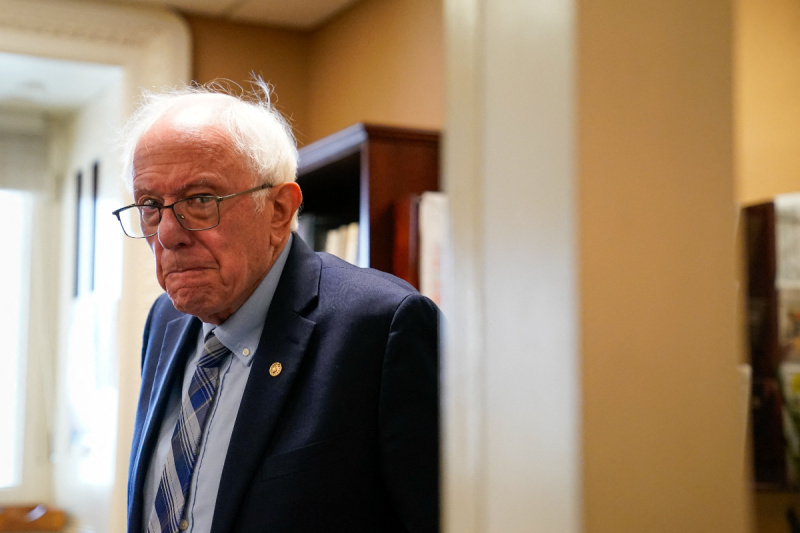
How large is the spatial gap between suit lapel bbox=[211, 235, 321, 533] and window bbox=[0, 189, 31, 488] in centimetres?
316

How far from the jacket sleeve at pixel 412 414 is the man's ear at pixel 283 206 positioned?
268 millimetres

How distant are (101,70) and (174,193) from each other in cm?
234

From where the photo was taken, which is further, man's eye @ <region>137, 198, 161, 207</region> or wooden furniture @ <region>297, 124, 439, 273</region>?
wooden furniture @ <region>297, 124, 439, 273</region>

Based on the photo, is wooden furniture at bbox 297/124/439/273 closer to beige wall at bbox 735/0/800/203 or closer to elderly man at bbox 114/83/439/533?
elderly man at bbox 114/83/439/533

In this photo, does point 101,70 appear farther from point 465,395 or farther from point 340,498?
point 465,395

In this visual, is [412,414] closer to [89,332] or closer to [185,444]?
[185,444]

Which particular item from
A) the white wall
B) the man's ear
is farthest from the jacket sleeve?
the white wall

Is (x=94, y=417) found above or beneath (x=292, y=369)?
beneath

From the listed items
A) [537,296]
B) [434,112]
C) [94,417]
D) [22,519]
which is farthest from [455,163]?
[22,519]

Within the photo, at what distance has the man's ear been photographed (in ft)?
4.53

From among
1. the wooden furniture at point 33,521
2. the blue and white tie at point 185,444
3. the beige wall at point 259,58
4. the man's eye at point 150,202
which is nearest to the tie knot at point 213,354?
the blue and white tie at point 185,444

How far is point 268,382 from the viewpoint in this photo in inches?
48.3

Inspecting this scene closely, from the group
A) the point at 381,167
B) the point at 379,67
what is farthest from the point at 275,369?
the point at 379,67

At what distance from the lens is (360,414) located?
1194 millimetres
